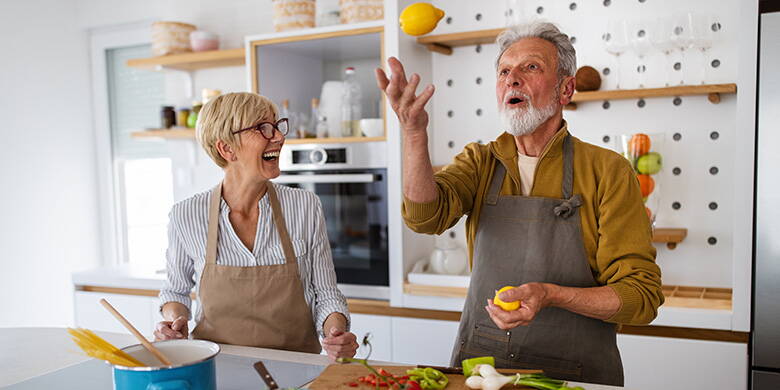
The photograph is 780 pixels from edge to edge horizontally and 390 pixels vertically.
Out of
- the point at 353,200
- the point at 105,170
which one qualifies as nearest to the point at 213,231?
the point at 353,200

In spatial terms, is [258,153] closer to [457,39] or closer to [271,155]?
[271,155]

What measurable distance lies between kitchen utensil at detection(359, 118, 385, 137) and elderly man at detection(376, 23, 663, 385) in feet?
3.59

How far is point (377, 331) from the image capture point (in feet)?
9.03

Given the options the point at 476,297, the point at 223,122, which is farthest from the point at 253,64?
the point at 476,297

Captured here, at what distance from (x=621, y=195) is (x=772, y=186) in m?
0.87

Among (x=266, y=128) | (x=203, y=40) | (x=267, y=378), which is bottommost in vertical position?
(x=267, y=378)

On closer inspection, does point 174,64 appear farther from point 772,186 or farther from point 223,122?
point 772,186

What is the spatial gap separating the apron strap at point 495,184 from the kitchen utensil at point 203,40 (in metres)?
2.19

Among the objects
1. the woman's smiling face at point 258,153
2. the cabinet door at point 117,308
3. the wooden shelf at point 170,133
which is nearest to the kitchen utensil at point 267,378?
the woman's smiling face at point 258,153

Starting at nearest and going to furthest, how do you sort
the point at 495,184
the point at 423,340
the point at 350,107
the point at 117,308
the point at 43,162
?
the point at 495,184 → the point at 423,340 → the point at 350,107 → the point at 117,308 → the point at 43,162

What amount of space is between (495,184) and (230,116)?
0.73m

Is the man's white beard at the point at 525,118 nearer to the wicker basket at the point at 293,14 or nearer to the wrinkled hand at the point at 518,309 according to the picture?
the wrinkled hand at the point at 518,309

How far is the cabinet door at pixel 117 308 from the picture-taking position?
3.18 meters

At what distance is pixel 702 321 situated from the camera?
2213 mm
